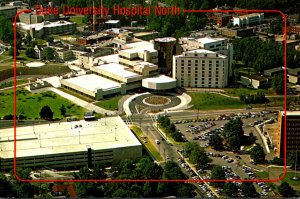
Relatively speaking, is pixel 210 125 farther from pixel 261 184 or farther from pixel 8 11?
pixel 8 11

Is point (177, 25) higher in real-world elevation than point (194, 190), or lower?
higher

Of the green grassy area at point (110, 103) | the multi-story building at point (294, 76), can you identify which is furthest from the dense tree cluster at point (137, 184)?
the multi-story building at point (294, 76)

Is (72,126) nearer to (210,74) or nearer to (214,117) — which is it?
(214,117)

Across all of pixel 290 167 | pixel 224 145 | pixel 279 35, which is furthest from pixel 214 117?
pixel 279 35

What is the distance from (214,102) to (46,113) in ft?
9.92

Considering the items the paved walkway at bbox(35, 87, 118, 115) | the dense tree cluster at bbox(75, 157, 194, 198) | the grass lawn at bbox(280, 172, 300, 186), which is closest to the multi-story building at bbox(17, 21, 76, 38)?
the paved walkway at bbox(35, 87, 118, 115)

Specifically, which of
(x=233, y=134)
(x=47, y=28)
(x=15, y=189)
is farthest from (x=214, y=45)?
(x=15, y=189)

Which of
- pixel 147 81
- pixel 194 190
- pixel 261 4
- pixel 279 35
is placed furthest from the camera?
pixel 261 4

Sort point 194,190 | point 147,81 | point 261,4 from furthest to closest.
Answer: point 261,4, point 147,81, point 194,190

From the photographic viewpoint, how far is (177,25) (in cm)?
1662

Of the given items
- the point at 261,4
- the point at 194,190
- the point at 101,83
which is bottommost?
the point at 194,190

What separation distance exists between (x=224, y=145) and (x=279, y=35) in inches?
311

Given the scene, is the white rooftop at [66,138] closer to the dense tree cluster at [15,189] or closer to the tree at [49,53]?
the dense tree cluster at [15,189]

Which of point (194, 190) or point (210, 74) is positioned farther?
point (210, 74)
